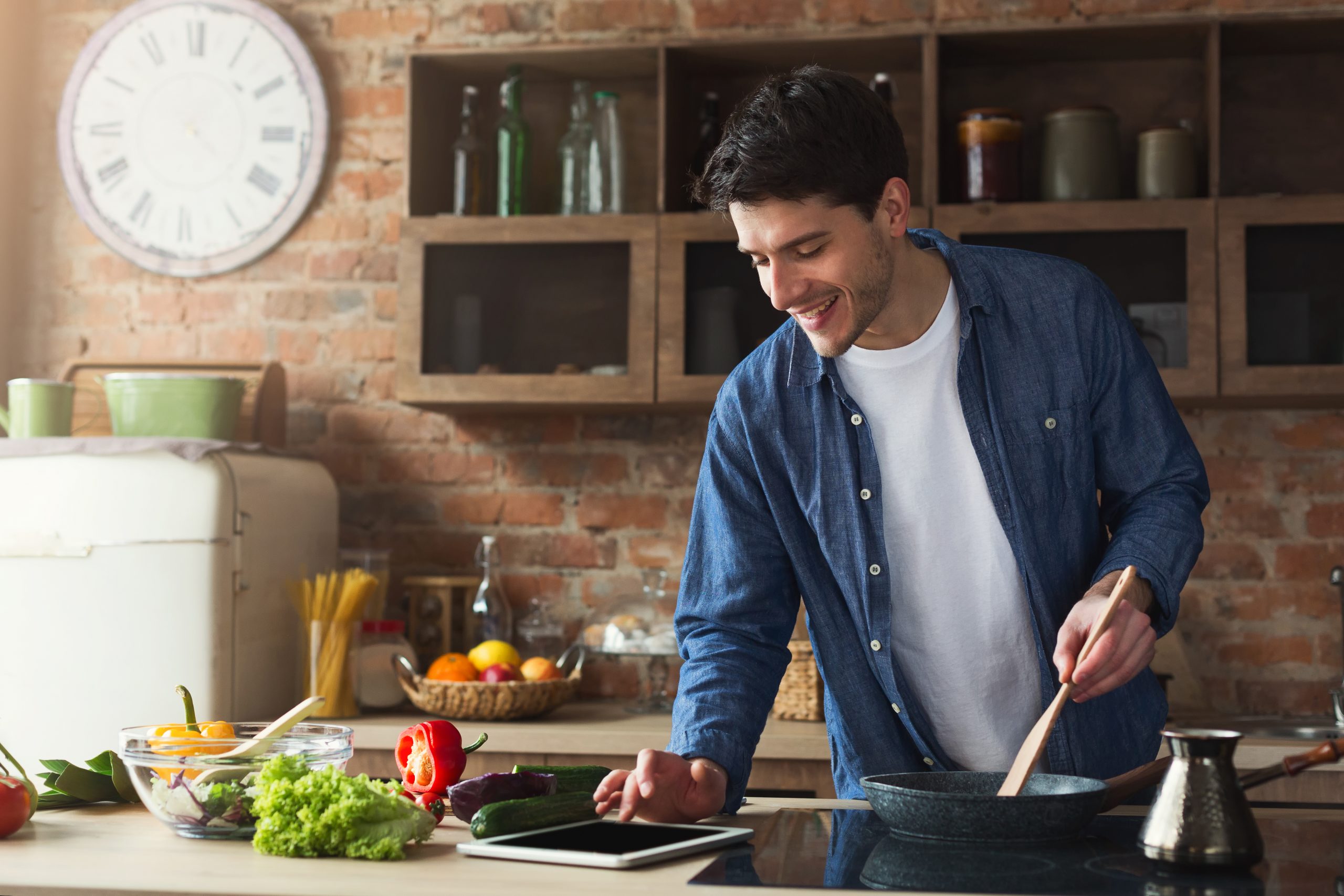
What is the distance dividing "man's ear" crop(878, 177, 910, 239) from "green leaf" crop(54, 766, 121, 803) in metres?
1.08

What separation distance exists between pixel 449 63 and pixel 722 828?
2198 millimetres

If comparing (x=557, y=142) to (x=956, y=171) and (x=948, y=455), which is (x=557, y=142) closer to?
(x=956, y=171)

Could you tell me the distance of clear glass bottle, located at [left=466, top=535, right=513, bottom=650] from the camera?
298 cm

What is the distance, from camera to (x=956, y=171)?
2.88m

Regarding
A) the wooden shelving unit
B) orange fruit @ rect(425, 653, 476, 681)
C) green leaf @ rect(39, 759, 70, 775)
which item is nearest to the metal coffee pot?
green leaf @ rect(39, 759, 70, 775)

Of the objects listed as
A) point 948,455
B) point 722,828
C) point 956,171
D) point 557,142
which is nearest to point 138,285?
point 557,142

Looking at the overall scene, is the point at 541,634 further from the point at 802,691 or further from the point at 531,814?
the point at 531,814

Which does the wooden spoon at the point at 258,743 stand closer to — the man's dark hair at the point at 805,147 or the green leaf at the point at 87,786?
the green leaf at the point at 87,786

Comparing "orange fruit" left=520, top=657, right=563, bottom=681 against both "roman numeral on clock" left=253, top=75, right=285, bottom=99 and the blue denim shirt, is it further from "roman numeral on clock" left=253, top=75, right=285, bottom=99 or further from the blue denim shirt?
"roman numeral on clock" left=253, top=75, right=285, bottom=99

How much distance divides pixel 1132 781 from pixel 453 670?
1.70 metres

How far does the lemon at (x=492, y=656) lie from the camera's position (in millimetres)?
2738

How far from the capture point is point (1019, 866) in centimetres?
106

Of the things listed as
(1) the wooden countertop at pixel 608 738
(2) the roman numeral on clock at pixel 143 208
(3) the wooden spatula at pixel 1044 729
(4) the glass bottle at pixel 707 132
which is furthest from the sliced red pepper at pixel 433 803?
(2) the roman numeral on clock at pixel 143 208

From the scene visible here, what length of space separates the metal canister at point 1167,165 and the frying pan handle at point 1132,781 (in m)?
1.76
